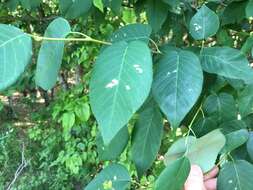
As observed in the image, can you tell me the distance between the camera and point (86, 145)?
3088mm

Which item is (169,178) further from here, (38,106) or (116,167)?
(38,106)

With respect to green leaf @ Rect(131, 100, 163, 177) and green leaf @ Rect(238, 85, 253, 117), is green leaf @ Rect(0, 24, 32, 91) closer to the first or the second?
green leaf @ Rect(131, 100, 163, 177)

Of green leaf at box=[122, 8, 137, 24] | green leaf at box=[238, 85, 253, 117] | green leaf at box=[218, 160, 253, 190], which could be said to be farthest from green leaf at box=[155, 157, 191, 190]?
green leaf at box=[122, 8, 137, 24]

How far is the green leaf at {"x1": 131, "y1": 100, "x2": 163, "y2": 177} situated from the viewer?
2.52ft

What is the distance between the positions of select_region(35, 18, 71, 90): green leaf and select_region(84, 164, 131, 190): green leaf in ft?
0.67

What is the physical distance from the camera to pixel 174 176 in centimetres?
62

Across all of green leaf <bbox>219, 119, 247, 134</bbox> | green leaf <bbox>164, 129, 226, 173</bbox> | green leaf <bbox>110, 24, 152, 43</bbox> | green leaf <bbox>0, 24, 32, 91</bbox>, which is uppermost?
green leaf <bbox>0, 24, 32, 91</bbox>

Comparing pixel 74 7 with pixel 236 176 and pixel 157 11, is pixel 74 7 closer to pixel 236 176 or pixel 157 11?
pixel 157 11

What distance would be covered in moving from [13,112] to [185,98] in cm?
459

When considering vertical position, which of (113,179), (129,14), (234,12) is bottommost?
(129,14)

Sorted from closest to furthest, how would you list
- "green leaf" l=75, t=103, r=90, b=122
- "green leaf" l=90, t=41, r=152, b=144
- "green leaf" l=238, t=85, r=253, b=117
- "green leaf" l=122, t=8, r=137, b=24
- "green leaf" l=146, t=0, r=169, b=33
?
"green leaf" l=90, t=41, r=152, b=144 → "green leaf" l=238, t=85, r=253, b=117 → "green leaf" l=146, t=0, r=169, b=33 → "green leaf" l=122, t=8, r=137, b=24 → "green leaf" l=75, t=103, r=90, b=122

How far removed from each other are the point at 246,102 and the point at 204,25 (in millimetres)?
184

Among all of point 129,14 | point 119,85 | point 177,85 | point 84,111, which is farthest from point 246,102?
point 84,111

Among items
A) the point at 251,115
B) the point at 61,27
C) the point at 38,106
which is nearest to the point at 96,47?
the point at 251,115
